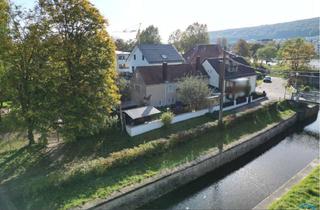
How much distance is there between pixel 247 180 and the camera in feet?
57.2

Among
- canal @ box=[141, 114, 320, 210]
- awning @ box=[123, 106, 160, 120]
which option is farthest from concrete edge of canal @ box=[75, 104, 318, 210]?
awning @ box=[123, 106, 160, 120]

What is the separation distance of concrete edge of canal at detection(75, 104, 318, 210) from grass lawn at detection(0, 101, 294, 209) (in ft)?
1.58

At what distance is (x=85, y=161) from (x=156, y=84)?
13.4 m

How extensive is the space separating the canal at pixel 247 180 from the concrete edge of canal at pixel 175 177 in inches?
14.8

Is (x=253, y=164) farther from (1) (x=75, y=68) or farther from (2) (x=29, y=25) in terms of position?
(2) (x=29, y=25)

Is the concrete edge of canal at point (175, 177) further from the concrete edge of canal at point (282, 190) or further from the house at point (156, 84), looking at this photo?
the house at point (156, 84)

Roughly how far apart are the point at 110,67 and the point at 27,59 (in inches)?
213

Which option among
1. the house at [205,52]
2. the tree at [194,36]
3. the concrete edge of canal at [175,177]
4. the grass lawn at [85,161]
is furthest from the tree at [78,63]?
the tree at [194,36]

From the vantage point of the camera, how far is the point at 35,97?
55.3ft

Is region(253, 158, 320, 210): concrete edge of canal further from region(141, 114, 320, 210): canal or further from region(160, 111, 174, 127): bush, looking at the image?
region(160, 111, 174, 127): bush

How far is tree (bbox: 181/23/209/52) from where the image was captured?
225 ft

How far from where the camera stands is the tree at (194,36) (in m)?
68.4

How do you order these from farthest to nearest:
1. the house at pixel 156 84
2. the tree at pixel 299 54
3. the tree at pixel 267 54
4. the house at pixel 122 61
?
the tree at pixel 267 54 → the house at pixel 122 61 → the tree at pixel 299 54 → the house at pixel 156 84

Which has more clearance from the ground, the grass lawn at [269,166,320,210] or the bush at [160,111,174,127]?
the bush at [160,111,174,127]
